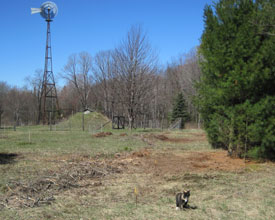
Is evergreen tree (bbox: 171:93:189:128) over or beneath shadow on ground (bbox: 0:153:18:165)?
over

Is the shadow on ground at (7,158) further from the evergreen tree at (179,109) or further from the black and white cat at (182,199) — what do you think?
the evergreen tree at (179,109)

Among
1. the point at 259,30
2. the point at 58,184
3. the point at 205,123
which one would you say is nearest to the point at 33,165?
the point at 58,184

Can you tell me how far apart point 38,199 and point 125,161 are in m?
4.61

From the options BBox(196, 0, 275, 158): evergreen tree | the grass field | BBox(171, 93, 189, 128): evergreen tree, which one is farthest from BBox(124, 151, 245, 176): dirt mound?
BBox(171, 93, 189, 128): evergreen tree

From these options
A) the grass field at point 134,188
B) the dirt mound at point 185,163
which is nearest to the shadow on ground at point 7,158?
the grass field at point 134,188

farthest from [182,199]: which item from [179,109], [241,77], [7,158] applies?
[179,109]

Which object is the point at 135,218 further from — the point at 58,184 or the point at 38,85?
the point at 38,85

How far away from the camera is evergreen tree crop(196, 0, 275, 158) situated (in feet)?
28.7

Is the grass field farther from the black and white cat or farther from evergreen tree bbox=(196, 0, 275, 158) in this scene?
evergreen tree bbox=(196, 0, 275, 158)

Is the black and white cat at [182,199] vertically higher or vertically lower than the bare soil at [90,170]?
higher

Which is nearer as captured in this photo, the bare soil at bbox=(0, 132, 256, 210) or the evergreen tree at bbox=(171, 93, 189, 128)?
the bare soil at bbox=(0, 132, 256, 210)

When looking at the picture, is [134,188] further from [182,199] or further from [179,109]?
[179,109]

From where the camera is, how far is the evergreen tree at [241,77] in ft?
28.7

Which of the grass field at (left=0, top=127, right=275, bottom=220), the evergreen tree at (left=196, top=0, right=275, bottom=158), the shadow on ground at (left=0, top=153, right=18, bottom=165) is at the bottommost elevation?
the grass field at (left=0, top=127, right=275, bottom=220)
